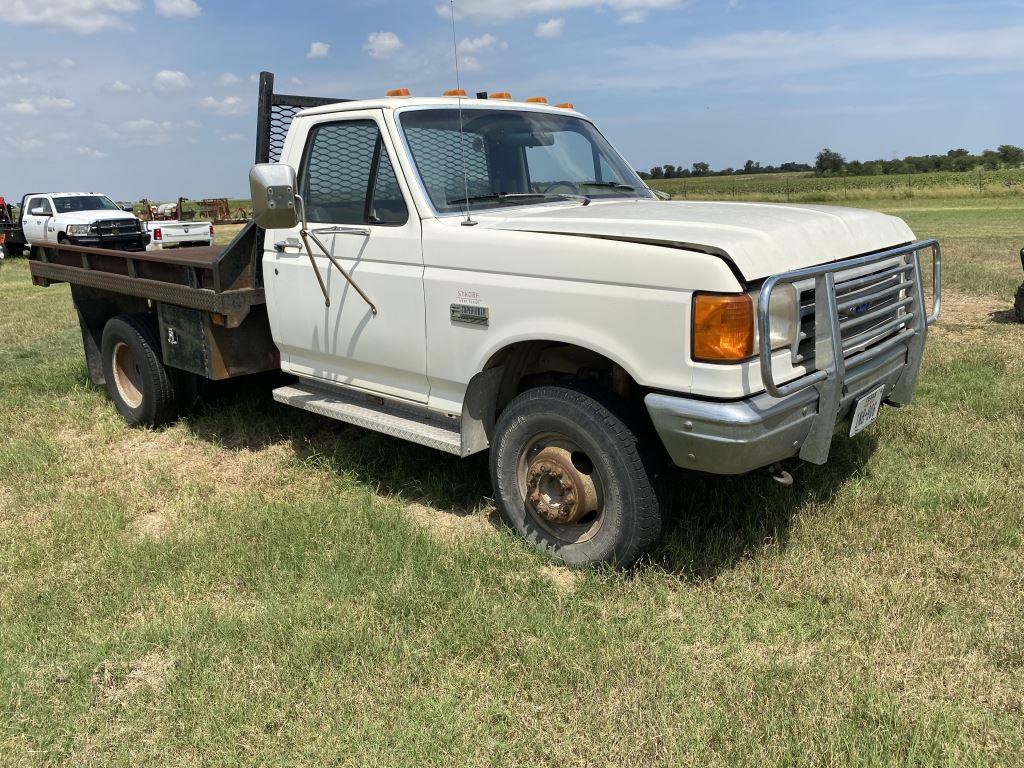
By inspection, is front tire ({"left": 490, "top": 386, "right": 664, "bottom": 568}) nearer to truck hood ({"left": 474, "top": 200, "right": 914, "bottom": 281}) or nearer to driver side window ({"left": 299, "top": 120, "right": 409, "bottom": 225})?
truck hood ({"left": 474, "top": 200, "right": 914, "bottom": 281})

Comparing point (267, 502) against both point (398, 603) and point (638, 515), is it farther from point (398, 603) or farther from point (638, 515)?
point (638, 515)

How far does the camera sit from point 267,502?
4.53 metres

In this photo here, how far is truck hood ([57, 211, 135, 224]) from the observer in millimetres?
19781

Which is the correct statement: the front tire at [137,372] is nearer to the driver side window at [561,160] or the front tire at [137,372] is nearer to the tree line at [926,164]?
the driver side window at [561,160]

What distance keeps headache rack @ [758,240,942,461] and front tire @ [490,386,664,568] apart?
679 millimetres

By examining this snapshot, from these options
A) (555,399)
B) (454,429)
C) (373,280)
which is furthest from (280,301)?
(555,399)

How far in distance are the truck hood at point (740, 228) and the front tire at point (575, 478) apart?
74 cm

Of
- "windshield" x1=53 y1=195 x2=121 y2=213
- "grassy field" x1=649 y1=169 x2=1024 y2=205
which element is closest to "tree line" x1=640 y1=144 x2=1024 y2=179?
"grassy field" x1=649 y1=169 x2=1024 y2=205

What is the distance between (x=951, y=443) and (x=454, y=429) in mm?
2954

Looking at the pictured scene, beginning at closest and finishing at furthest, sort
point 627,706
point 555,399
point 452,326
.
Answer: point 627,706 < point 555,399 < point 452,326

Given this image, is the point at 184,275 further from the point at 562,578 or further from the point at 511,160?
the point at 562,578

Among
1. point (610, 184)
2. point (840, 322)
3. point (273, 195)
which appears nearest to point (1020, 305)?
point (610, 184)

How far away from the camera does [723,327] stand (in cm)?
293

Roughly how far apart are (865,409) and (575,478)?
4.42ft
